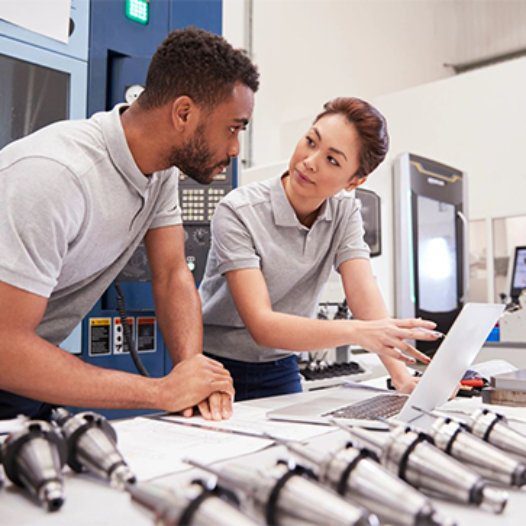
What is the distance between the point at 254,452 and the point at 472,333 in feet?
1.75

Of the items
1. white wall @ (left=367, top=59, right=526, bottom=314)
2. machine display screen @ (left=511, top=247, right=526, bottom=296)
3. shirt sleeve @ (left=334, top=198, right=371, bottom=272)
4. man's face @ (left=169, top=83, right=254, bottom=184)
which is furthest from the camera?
white wall @ (left=367, top=59, right=526, bottom=314)

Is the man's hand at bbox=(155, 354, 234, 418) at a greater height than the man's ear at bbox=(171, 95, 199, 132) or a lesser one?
lesser

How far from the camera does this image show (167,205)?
1.59 meters

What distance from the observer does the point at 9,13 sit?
174cm

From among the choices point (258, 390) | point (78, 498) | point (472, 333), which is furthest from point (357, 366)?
point (78, 498)

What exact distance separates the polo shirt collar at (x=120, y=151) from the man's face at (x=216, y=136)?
4.6 inches

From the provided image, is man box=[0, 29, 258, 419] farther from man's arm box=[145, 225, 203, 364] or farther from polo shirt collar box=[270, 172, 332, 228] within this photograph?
polo shirt collar box=[270, 172, 332, 228]

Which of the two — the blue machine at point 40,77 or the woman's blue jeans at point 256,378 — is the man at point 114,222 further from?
the blue machine at point 40,77

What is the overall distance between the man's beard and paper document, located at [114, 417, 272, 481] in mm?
633

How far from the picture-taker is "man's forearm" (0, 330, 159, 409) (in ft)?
3.60

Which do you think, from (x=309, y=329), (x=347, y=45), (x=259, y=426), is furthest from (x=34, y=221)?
(x=347, y=45)

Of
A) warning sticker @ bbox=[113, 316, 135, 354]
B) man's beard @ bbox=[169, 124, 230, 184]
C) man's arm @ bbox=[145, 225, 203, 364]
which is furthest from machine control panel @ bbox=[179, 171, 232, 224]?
man's beard @ bbox=[169, 124, 230, 184]

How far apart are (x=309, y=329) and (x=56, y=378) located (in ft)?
1.97

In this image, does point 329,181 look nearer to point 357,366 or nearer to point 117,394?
point 117,394
